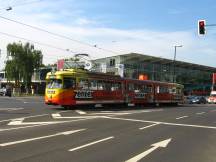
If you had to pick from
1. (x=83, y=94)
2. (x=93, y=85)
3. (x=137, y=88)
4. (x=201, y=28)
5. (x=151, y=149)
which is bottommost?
(x=151, y=149)

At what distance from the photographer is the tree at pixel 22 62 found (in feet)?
303

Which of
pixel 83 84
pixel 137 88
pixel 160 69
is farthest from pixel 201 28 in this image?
pixel 160 69

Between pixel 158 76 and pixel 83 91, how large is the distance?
73.3 metres

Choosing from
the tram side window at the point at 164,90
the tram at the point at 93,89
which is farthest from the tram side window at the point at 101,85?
the tram side window at the point at 164,90

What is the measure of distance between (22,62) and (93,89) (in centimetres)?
6057

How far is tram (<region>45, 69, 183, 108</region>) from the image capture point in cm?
3175

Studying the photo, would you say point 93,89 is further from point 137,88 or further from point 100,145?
point 100,145

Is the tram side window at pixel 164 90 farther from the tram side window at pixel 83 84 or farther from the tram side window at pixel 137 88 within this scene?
the tram side window at pixel 83 84

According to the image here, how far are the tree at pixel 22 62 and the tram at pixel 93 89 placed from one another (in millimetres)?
51266

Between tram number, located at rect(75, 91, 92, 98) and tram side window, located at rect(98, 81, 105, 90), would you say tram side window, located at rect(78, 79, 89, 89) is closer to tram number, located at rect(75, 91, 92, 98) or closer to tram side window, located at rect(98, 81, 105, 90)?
tram number, located at rect(75, 91, 92, 98)

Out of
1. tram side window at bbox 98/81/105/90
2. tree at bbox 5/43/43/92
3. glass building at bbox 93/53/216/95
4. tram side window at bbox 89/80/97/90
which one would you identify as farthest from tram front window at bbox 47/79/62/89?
tree at bbox 5/43/43/92

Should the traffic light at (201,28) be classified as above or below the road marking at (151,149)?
above

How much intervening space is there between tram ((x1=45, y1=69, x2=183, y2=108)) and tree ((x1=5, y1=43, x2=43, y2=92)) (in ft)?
168

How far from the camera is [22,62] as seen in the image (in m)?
92.5
